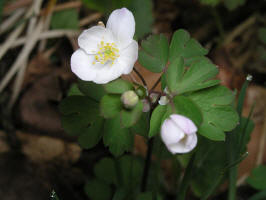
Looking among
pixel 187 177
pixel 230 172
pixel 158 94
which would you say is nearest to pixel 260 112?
pixel 230 172

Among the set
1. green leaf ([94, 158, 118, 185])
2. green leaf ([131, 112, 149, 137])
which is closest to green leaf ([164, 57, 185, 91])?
green leaf ([131, 112, 149, 137])

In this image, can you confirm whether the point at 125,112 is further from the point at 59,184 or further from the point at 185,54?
the point at 59,184

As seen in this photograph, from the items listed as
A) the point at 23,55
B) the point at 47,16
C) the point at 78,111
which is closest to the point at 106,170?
the point at 78,111

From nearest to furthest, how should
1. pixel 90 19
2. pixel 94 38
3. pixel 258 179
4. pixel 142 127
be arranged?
pixel 142 127
pixel 94 38
pixel 258 179
pixel 90 19

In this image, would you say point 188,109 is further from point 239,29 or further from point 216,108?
point 239,29

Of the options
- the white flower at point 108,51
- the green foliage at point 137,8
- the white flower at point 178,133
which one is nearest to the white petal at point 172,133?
the white flower at point 178,133

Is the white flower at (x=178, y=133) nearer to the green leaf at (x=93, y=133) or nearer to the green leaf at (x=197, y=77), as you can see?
the green leaf at (x=197, y=77)
